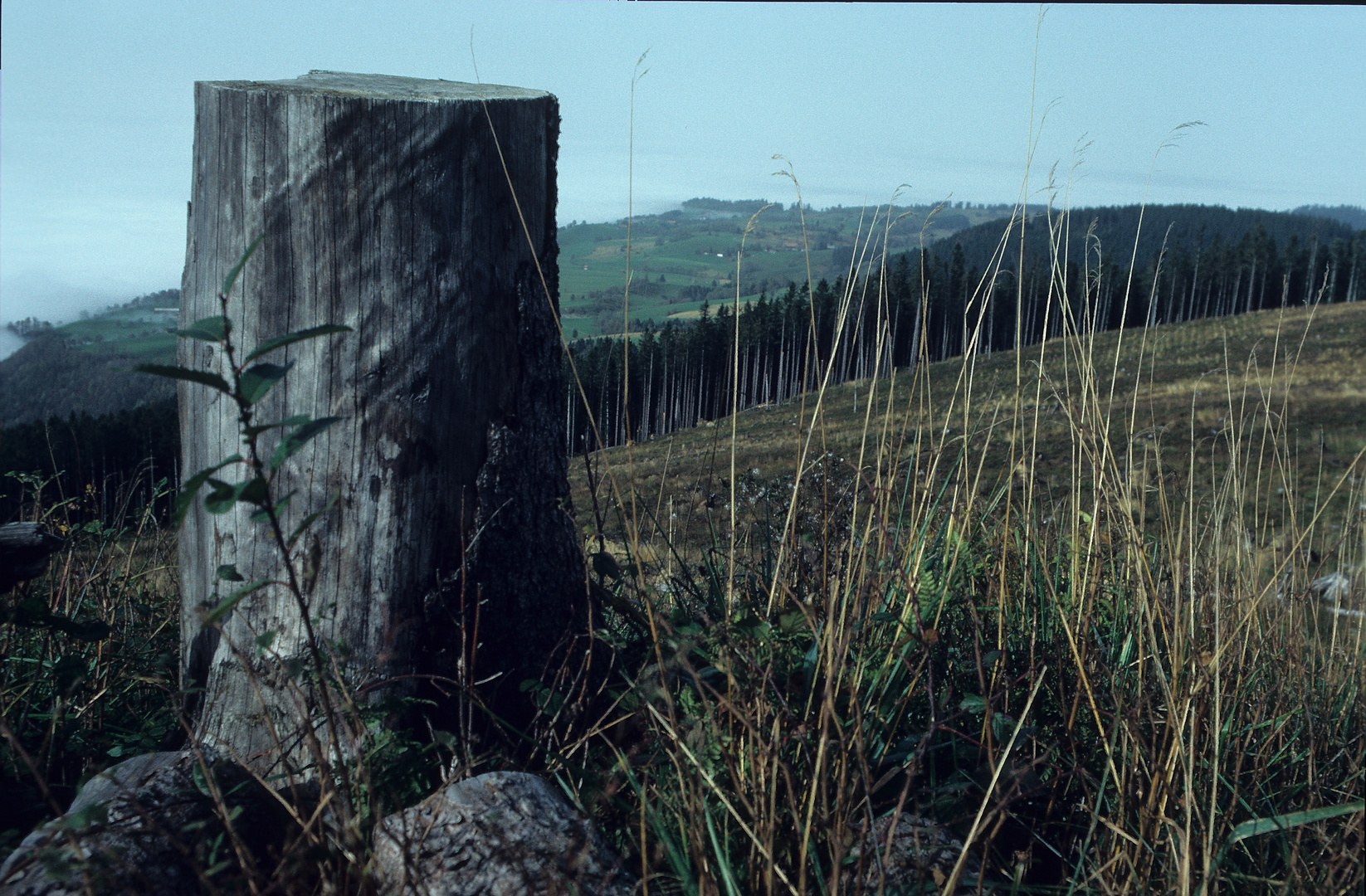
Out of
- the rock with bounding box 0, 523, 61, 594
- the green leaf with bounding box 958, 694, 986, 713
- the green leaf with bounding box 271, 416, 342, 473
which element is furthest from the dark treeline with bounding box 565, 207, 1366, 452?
the rock with bounding box 0, 523, 61, 594

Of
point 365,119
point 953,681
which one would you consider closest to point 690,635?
point 953,681

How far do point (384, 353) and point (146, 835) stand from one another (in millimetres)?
885

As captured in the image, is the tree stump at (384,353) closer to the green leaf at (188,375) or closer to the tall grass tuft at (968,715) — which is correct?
the tall grass tuft at (968,715)

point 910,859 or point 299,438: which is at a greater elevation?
point 299,438

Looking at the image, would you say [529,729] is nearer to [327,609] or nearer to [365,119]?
[327,609]

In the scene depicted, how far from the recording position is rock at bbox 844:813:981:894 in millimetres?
1132

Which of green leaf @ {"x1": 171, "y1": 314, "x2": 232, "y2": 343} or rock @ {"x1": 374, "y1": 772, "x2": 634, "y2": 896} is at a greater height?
green leaf @ {"x1": 171, "y1": 314, "x2": 232, "y2": 343}

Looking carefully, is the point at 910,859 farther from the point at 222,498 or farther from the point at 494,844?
the point at 222,498

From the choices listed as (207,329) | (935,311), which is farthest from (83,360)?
(207,329)

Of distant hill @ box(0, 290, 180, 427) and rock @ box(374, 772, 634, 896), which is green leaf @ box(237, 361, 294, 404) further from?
distant hill @ box(0, 290, 180, 427)

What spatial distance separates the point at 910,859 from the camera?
113 cm

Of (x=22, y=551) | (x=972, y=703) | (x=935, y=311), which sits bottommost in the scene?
(x=972, y=703)

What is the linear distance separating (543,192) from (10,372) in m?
146

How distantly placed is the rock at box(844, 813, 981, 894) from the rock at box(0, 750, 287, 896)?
2.69ft
